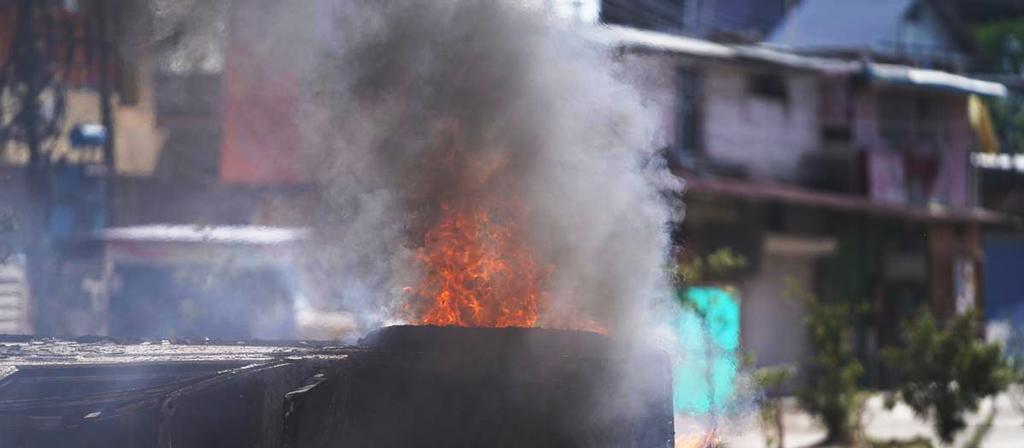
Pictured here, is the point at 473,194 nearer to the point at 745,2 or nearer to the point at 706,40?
the point at 706,40

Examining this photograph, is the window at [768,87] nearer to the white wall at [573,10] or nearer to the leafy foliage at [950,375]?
the leafy foliage at [950,375]

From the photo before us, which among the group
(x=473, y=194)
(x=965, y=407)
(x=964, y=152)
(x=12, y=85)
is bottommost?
(x=965, y=407)

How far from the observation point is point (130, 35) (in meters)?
11.6

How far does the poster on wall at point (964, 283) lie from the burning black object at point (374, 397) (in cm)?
2307

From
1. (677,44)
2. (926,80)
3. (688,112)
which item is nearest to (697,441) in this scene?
(677,44)

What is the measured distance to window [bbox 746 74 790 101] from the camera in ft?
76.1

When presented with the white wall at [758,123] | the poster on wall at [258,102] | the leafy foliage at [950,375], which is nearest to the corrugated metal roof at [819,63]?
the white wall at [758,123]

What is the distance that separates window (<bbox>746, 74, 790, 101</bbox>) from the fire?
55.3 feet

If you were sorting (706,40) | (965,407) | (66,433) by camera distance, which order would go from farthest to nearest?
(706,40)
(965,407)
(66,433)

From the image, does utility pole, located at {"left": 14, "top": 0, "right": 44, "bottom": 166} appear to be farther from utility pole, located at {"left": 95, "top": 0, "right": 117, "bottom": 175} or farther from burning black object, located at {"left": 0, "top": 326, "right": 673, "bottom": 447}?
burning black object, located at {"left": 0, "top": 326, "right": 673, "bottom": 447}

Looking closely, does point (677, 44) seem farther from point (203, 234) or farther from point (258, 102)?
point (258, 102)

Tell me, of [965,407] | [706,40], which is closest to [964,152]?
[706,40]

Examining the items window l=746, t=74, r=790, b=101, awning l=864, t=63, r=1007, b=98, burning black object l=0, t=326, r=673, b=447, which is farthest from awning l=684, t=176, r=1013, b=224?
burning black object l=0, t=326, r=673, b=447

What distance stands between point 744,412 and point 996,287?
1024 inches
